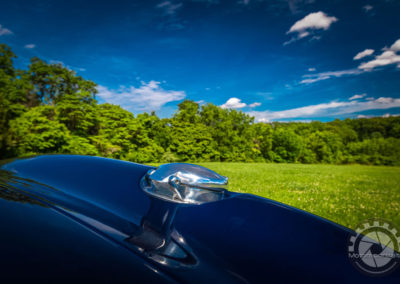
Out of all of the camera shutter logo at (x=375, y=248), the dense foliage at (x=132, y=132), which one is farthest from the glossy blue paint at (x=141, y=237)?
the dense foliage at (x=132, y=132)

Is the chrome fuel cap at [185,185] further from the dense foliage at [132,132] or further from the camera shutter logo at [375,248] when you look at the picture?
the dense foliage at [132,132]

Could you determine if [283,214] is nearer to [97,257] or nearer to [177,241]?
[177,241]

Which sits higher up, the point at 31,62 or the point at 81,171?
the point at 31,62

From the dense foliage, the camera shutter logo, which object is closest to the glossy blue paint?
the camera shutter logo

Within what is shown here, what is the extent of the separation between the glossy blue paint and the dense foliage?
50.9 ft

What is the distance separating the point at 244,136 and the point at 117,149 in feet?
68.0

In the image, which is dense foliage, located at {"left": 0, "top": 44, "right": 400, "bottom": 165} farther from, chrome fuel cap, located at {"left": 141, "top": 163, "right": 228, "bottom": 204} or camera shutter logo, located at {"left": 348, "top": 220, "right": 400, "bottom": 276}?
camera shutter logo, located at {"left": 348, "top": 220, "right": 400, "bottom": 276}

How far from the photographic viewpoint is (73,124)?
17469mm

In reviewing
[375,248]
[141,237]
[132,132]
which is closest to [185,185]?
[141,237]

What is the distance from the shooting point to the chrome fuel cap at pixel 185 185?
2.43ft

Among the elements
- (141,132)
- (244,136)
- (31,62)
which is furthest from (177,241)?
(244,136)

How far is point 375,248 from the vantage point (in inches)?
27.0

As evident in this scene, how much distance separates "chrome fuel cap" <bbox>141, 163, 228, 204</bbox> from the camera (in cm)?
74

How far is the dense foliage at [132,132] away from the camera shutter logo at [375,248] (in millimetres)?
16420
